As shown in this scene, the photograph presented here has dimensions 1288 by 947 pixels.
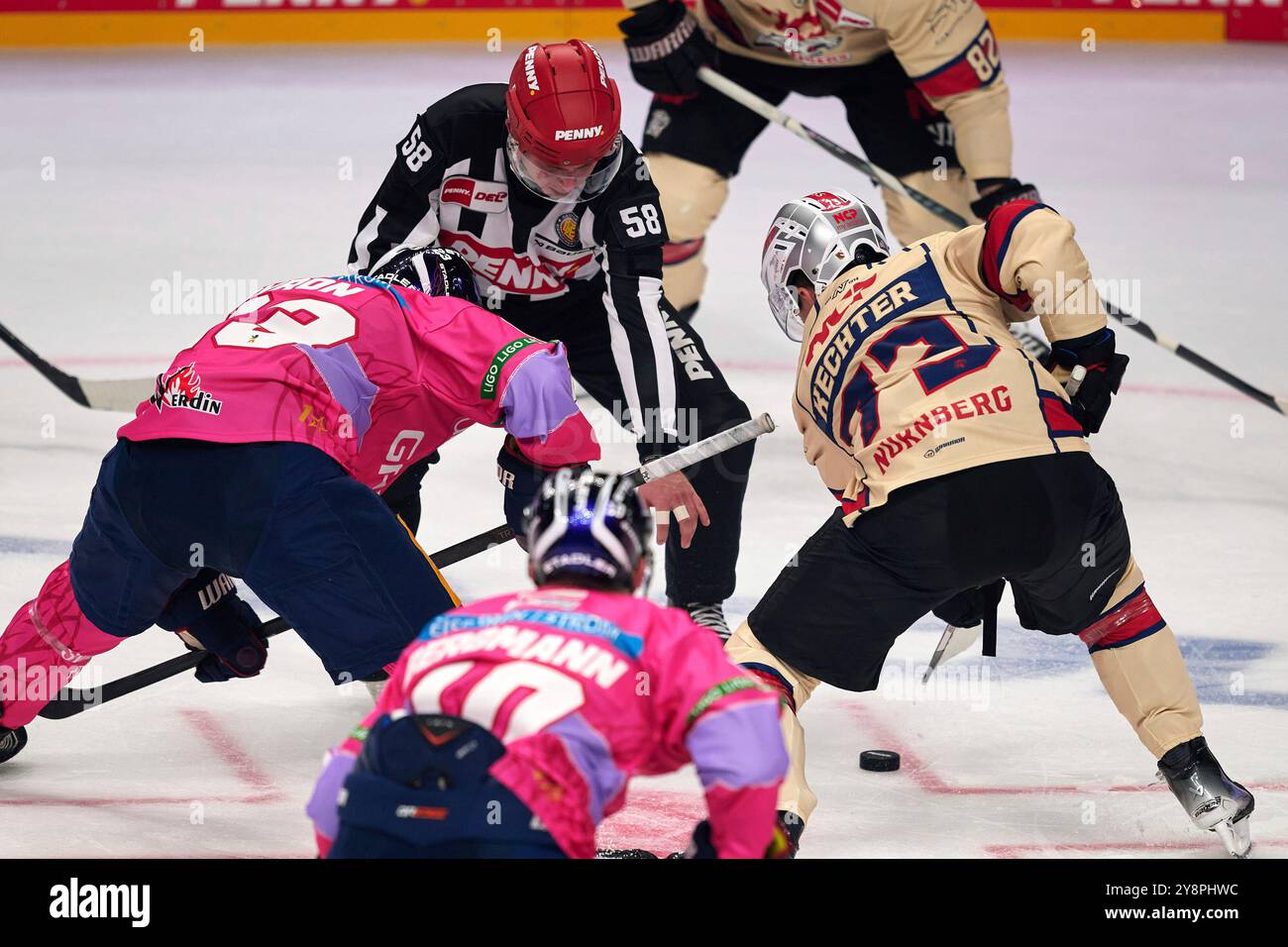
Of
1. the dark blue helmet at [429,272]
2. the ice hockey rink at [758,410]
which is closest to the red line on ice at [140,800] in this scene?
the ice hockey rink at [758,410]

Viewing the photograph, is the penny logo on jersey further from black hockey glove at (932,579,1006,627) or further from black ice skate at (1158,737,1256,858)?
black ice skate at (1158,737,1256,858)

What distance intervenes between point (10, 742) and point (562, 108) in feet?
5.28

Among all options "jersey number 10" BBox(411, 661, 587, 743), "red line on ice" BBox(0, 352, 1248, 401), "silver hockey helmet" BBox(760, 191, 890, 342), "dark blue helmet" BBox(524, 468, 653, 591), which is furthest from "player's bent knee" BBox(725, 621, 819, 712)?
"red line on ice" BBox(0, 352, 1248, 401)

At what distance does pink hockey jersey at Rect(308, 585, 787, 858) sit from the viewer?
2254mm

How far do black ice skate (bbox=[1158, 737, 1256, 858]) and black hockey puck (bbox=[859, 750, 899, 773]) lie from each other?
60cm

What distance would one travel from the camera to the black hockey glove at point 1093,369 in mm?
3379

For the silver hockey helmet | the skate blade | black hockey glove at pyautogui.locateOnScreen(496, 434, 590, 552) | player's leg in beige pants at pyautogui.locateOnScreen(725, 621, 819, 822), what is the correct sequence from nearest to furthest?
player's leg in beige pants at pyautogui.locateOnScreen(725, 621, 819, 822)
the skate blade
the silver hockey helmet
black hockey glove at pyautogui.locateOnScreen(496, 434, 590, 552)

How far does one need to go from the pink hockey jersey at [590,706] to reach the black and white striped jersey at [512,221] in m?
1.81

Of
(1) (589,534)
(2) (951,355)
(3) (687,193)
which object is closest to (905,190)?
(3) (687,193)

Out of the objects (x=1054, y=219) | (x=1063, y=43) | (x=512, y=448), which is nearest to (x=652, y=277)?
(x=512, y=448)

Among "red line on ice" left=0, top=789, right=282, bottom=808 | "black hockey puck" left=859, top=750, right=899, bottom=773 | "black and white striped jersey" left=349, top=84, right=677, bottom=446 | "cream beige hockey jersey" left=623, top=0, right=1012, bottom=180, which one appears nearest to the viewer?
"red line on ice" left=0, top=789, right=282, bottom=808

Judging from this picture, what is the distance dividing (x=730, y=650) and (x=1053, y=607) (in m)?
0.55

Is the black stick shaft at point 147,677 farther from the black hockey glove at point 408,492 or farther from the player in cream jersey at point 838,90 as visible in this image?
the player in cream jersey at point 838,90
